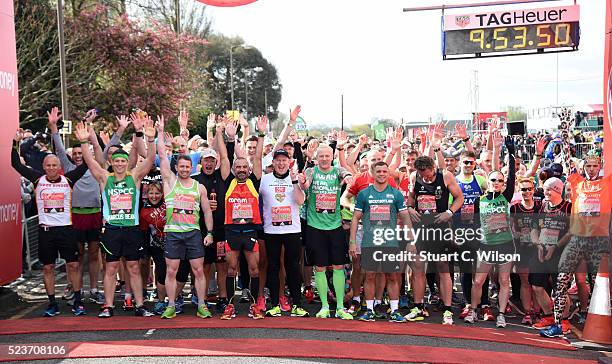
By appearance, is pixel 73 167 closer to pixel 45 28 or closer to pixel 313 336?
pixel 313 336

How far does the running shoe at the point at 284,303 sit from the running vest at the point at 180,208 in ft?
5.47

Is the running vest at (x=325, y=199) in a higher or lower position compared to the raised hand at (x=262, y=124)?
lower

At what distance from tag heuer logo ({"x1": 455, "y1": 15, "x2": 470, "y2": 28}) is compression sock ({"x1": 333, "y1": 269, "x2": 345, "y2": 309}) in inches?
253

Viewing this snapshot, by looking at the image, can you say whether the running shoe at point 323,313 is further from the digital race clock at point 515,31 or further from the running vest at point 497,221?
the digital race clock at point 515,31

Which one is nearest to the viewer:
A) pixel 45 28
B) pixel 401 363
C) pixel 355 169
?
pixel 401 363

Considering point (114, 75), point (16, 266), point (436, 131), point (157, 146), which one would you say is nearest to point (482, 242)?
point (436, 131)

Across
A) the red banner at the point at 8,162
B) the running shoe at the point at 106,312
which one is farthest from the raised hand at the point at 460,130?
the red banner at the point at 8,162

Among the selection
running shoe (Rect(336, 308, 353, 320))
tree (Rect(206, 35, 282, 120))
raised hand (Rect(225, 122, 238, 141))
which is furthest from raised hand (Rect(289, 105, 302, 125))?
tree (Rect(206, 35, 282, 120))

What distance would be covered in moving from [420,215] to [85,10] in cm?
2000

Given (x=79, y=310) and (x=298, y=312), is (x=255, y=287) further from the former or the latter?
(x=79, y=310)

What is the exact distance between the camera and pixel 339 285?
8938mm

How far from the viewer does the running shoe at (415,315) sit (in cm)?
888

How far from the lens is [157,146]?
871cm

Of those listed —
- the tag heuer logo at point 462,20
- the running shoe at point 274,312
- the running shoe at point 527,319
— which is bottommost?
the running shoe at point 527,319
